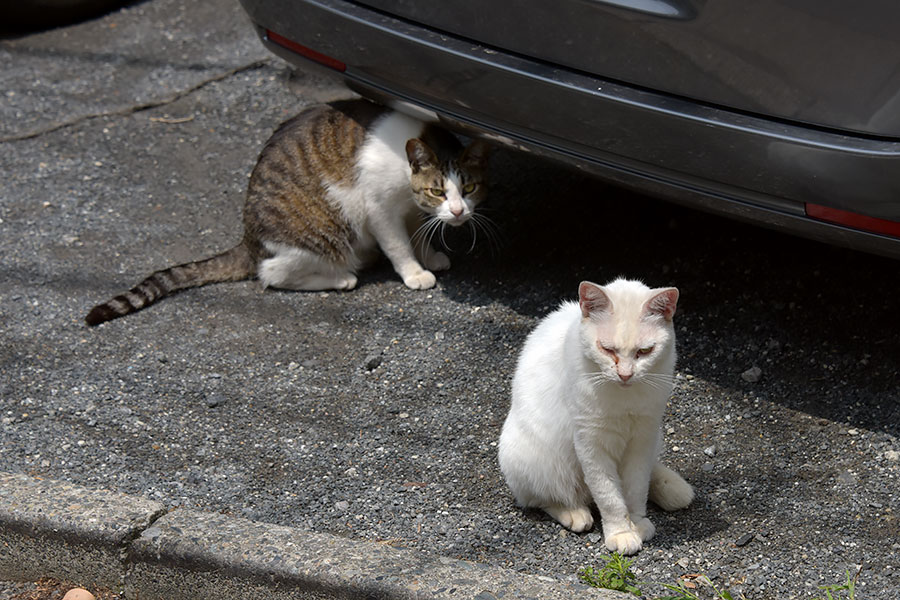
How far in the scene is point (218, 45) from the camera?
619 centimetres

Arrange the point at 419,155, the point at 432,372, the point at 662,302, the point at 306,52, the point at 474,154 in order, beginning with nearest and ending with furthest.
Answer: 1. the point at 662,302
2. the point at 432,372
3. the point at 306,52
4. the point at 419,155
5. the point at 474,154

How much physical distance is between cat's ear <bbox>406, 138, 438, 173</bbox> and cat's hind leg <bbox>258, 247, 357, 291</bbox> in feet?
1.95

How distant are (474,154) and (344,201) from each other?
625 millimetres

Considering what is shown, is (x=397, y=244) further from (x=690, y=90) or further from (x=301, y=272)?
(x=690, y=90)

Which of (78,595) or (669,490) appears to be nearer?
(78,595)

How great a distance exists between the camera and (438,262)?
4.39 meters

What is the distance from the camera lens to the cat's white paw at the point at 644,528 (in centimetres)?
278

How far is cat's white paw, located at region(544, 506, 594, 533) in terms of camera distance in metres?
2.85

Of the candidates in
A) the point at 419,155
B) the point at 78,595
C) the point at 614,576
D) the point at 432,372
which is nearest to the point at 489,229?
the point at 419,155

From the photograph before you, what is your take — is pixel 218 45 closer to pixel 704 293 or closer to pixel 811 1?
pixel 704 293

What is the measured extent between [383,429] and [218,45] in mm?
3710

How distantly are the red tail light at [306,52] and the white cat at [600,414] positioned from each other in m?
1.48

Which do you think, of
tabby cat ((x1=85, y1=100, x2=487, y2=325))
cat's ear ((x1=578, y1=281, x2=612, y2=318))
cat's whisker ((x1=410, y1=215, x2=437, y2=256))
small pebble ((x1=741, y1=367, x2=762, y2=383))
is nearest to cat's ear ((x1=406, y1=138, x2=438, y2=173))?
tabby cat ((x1=85, y1=100, x2=487, y2=325))

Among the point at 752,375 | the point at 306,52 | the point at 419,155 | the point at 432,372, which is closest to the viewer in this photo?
the point at 752,375
